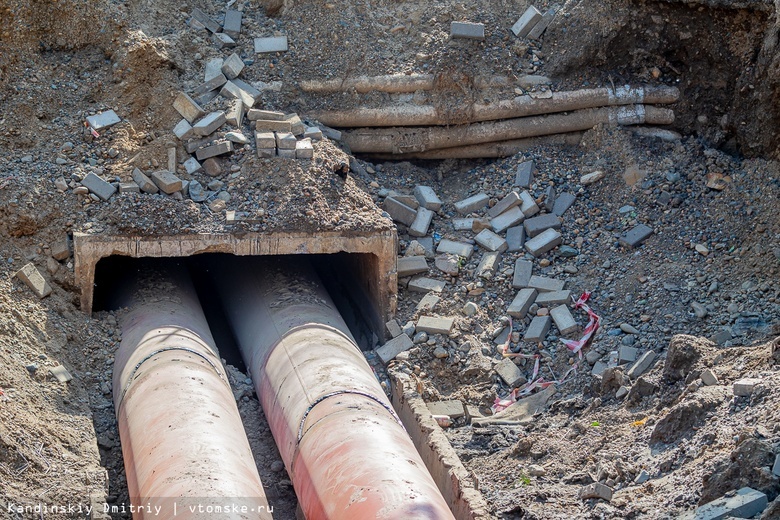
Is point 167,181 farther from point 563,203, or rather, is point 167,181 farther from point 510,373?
point 563,203

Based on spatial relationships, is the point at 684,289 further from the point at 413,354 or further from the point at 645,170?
the point at 413,354

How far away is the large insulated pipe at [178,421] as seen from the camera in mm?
5844

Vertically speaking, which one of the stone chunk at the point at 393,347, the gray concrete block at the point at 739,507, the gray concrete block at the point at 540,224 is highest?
the gray concrete block at the point at 739,507

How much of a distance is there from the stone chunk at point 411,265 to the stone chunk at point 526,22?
3.18 metres

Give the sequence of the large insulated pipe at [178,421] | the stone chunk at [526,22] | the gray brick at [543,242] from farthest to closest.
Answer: the stone chunk at [526,22]
the gray brick at [543,242]
the large insulated pipe at [178,421]

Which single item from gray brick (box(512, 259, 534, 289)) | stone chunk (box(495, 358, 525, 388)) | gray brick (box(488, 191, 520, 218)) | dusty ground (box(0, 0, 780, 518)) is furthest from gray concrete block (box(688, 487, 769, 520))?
gray brick (box(488, 191, 520, 218))

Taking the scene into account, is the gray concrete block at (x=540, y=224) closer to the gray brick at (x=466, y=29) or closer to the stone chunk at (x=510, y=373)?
the stone chunk at (x=510, y=373)

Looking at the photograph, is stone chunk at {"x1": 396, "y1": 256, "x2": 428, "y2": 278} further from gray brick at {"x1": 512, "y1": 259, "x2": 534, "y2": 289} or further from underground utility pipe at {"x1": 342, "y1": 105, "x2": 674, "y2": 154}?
underground utility pipe at {"x1": 342, "y1": 105, "x2": 674, "y2": 154}

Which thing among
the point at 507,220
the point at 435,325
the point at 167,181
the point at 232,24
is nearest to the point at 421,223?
the point at 507,220

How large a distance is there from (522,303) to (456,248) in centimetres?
102

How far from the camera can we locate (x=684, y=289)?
27.6 ft

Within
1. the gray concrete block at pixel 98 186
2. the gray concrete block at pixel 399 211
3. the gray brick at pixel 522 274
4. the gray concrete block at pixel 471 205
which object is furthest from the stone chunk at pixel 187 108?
the gray brick at pixel 522 274

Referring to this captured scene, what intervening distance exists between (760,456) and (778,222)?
3.79 meters

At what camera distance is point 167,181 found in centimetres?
853
